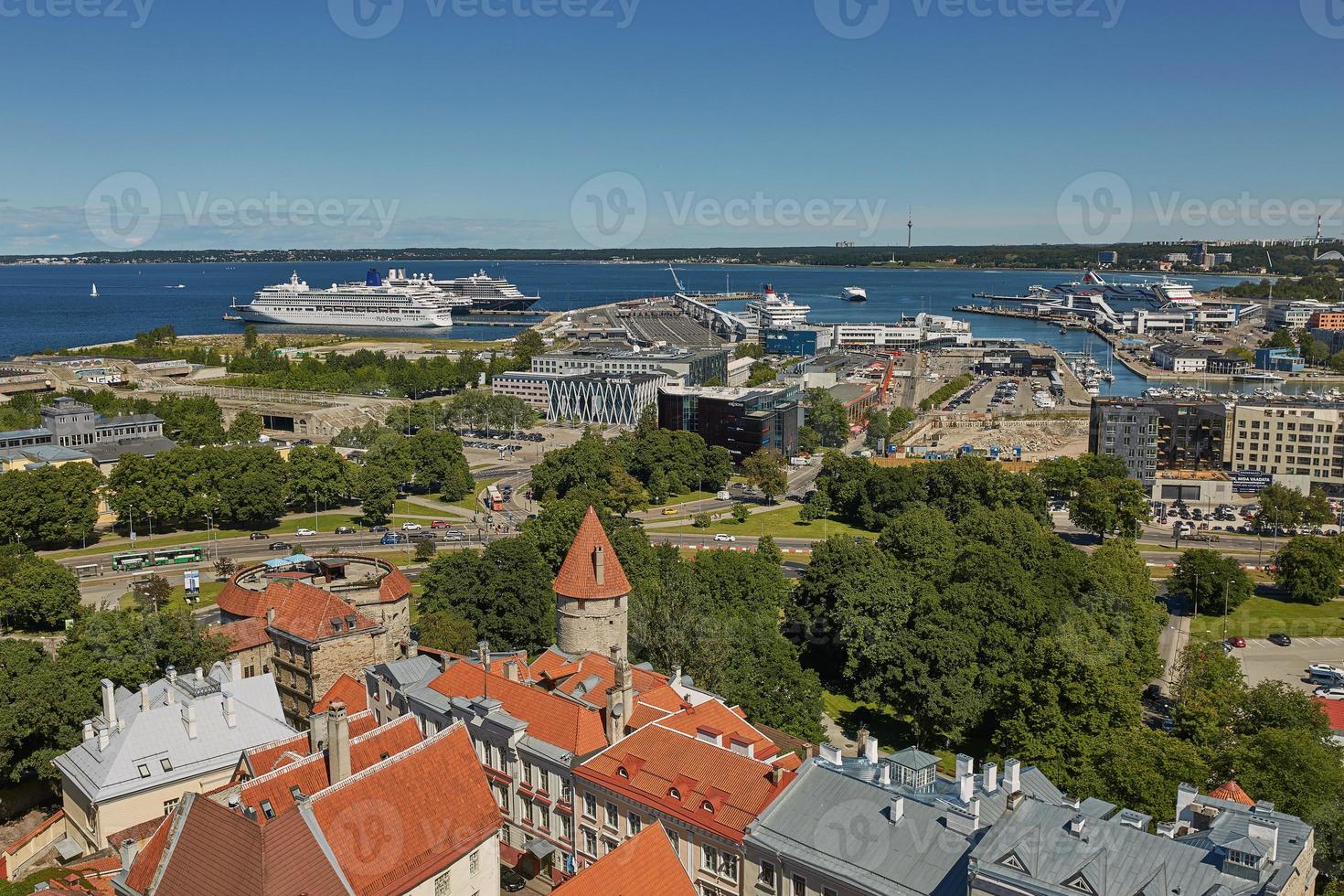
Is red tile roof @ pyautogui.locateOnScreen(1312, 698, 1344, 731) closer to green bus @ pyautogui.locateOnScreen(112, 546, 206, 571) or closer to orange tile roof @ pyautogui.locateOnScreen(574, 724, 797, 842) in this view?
orange tile roof @ pyautogui.locateOnScreen(574, 724, 797, 842)

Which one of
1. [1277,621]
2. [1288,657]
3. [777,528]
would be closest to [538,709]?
[1288,657]

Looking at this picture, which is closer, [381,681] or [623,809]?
[623,809]

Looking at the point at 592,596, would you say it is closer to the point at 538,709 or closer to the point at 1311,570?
the point at 538,709

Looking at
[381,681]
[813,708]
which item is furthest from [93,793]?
[813,708]

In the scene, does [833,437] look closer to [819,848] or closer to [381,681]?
[381,681]

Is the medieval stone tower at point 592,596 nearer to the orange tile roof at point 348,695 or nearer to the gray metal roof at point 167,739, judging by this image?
the orange tile roof at point 348,695

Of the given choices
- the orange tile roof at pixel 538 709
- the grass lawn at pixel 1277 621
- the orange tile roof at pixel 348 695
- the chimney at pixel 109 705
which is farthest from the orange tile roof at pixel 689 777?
the grass lawn at pixel 1277 621
